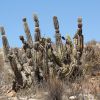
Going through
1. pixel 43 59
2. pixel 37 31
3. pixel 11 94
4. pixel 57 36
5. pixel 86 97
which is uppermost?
pixel 37 31

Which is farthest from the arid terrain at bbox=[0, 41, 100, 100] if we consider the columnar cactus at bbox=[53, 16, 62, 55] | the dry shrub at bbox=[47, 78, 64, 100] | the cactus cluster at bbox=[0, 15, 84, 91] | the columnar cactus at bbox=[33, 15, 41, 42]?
the columnar cactus at bbox=[33, 15, 41, 42]

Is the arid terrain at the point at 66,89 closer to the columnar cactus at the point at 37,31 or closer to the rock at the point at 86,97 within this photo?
the rock at the point at 86,97

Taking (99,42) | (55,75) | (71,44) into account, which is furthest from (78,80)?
(99,42)

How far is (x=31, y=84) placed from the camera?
1580 centimetres

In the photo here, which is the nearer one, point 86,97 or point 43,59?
point 86,97

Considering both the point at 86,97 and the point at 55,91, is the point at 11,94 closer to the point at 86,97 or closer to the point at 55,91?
the point at 55,91

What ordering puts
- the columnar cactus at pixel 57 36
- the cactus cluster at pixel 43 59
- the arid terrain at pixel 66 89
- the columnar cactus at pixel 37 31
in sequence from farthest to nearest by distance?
the columnar cactus at pixel 57 36 → the columnar cactus at pixel 37 31 → the cactus cluster at pixel 43 59 → the arid terrain at pixel 66 89

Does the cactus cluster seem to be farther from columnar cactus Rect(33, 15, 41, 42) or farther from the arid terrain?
the arid terrain

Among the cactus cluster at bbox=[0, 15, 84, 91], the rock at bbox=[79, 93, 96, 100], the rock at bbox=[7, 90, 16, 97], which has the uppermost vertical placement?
the cactus cluster at bbox=[0, 15, 84, 91]

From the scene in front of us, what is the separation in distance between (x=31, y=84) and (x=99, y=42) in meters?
13.2

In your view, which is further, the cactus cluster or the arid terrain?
the cactus cluster

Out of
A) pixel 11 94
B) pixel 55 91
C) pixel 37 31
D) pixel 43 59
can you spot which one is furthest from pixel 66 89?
pixel 37 31

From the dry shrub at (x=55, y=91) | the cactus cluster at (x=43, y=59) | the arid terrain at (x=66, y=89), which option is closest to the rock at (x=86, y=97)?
the arid terrain at (x=66, y=89)

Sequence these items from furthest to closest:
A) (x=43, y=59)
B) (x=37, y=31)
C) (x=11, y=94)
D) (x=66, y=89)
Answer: (x=37, y=31), (x=43, y=59), (x=11, y=94), (x=66, y=89)
